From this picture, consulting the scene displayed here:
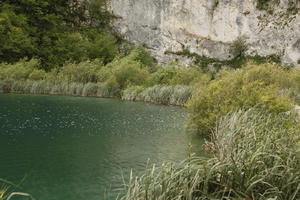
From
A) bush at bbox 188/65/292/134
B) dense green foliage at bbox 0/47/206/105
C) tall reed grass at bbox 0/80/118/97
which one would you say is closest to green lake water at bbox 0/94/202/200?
bush at bbox 188/65/292/134

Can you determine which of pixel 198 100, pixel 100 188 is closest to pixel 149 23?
pixel 198 100

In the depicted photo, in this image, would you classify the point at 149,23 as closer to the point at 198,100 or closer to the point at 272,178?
the point at 198,100

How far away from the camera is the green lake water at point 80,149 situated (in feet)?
24.9

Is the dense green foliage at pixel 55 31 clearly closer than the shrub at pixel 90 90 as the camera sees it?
No

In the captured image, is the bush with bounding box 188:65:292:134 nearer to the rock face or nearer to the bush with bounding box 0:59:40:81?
the bush with bounding box 0:59:40:81

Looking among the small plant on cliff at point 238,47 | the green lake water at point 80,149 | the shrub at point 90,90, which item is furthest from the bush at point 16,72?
the small plant on cliff at point 238,47

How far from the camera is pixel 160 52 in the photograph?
59.1 metres

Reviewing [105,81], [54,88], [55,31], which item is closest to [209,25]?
[55,31]

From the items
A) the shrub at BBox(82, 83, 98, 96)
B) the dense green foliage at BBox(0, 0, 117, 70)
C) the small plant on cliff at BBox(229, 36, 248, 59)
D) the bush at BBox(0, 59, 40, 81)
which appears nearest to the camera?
the shrub at BBox(82, 83, 98, 96)

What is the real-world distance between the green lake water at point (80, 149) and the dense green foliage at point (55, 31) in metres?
32.2

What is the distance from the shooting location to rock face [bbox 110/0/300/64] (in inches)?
2170

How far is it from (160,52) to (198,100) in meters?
46.1

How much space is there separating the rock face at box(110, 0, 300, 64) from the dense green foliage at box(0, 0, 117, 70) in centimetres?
472

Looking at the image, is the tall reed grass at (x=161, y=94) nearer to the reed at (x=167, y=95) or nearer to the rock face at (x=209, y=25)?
the reed at (x=167, y=95)
